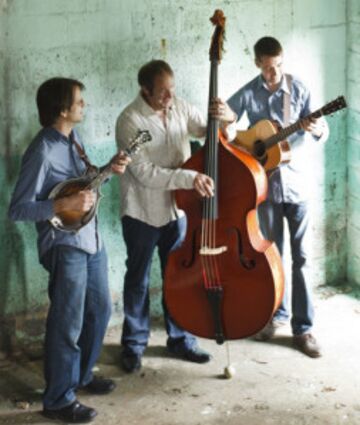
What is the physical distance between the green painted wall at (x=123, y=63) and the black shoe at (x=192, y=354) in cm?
57

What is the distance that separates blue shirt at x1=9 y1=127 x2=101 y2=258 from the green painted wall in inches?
26.4

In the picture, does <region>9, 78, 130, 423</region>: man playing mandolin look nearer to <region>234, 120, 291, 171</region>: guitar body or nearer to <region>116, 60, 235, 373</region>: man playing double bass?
<region>116, 60, 235, 373</region>: man playing double bass

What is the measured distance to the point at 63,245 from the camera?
441 centimetres

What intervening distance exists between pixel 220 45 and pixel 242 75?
101cm

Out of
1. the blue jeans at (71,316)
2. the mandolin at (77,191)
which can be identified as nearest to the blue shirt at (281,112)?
the mandolin at (77,191)

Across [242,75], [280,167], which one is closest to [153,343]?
[280,167]

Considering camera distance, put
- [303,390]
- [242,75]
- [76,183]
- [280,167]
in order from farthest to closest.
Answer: [242,75] < [280,167] < [303,390] < [76,183]

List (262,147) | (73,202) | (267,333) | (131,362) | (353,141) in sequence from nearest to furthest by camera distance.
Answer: (73,202) < (262,147) < (131,362) < (267,333) < (353,141)

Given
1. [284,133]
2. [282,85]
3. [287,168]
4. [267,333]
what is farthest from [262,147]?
[267,333]

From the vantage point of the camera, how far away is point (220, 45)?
4609 mm

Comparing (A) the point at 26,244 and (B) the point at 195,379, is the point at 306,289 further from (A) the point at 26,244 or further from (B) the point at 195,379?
(A) the point at 26,244

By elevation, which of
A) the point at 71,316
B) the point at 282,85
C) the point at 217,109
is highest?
the point at 282,85

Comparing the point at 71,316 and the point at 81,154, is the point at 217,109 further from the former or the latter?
the point at 71,316

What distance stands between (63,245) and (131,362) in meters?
1.00
